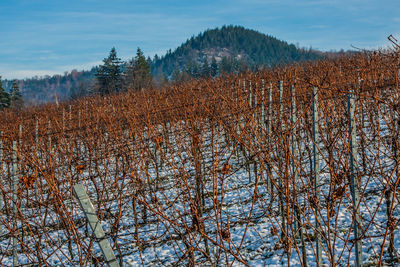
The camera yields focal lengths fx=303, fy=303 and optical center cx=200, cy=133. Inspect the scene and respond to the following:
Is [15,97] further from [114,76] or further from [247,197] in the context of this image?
[247,197]

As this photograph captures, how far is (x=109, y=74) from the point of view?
91.6ft

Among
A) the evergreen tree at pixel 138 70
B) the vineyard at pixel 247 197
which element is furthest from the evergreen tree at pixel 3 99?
the vineyard at pixel 247 197

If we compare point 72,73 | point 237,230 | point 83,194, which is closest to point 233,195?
point 237,230

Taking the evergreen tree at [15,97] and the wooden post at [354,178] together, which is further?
the evergreen tree at [15,97]

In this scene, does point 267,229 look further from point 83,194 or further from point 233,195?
point 83,194

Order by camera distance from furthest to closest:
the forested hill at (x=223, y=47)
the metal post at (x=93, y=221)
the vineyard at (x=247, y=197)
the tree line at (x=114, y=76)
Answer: the forested hill at (x=223, y=47)
the tree line at (x=114, y=76)
the vineyard at (x=247, y=197)
the metal post at (x=93, y=221)

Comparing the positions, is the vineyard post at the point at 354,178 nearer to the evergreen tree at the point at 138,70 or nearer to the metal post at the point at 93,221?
the metal post at the point at 93,221

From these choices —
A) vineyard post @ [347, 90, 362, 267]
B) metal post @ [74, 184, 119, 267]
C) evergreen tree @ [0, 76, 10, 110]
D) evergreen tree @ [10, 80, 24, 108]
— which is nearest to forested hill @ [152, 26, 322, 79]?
evergreen tree @ [10, 80, 24, 108]

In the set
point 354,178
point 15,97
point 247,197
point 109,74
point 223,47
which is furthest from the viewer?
point 223,47

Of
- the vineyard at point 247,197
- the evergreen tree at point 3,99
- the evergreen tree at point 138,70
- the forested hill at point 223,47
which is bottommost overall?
the vineyard at point 247,197

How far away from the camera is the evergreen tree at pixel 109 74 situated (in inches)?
1085

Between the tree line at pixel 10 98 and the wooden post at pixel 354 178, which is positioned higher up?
the tree line at pixel 10 98

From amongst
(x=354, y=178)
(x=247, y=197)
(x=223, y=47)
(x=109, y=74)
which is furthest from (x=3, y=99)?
(x=223, y=47)

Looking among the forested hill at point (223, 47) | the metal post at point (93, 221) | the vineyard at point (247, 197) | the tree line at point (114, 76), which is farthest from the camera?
the forested hill at point (223, 47)
